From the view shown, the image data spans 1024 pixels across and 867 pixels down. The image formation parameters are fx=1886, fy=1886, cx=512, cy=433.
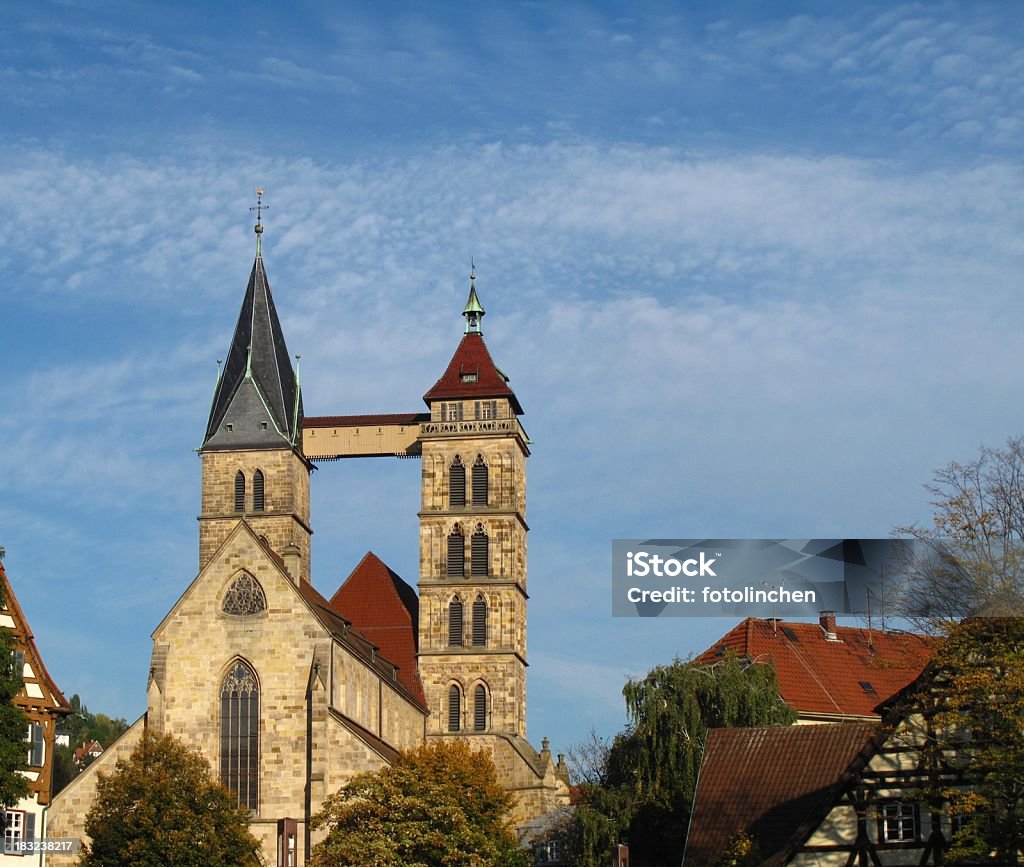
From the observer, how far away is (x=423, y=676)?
68.0m

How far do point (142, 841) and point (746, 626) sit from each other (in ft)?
79.7

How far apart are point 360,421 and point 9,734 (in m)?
29.5

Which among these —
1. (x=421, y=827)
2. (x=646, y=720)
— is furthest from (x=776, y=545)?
(x=421, y=827)

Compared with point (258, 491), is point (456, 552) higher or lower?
lower

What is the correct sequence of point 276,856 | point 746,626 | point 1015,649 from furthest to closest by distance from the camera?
point 746,626 < point 276,856 < point 1015,649

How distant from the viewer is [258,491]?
6994cm

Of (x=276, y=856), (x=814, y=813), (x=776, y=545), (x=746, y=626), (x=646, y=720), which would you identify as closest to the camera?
(x=814, y=813)

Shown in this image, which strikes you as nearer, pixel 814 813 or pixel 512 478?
pixel 814 813

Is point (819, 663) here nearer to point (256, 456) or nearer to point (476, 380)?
point (476, 380)

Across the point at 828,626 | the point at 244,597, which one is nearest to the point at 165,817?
the point at 244,597

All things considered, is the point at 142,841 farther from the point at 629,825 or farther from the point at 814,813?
the point at 814,813

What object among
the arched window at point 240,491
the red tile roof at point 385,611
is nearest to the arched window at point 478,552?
the red tile roof at point 385,611

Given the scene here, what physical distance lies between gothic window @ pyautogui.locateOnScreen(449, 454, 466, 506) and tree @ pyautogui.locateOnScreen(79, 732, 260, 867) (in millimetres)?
18709

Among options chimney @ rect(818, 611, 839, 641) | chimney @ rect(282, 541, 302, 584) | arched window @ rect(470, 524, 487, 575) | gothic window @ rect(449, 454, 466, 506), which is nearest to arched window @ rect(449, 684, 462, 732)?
arched window @ rect(470, 524, 487, 575)
